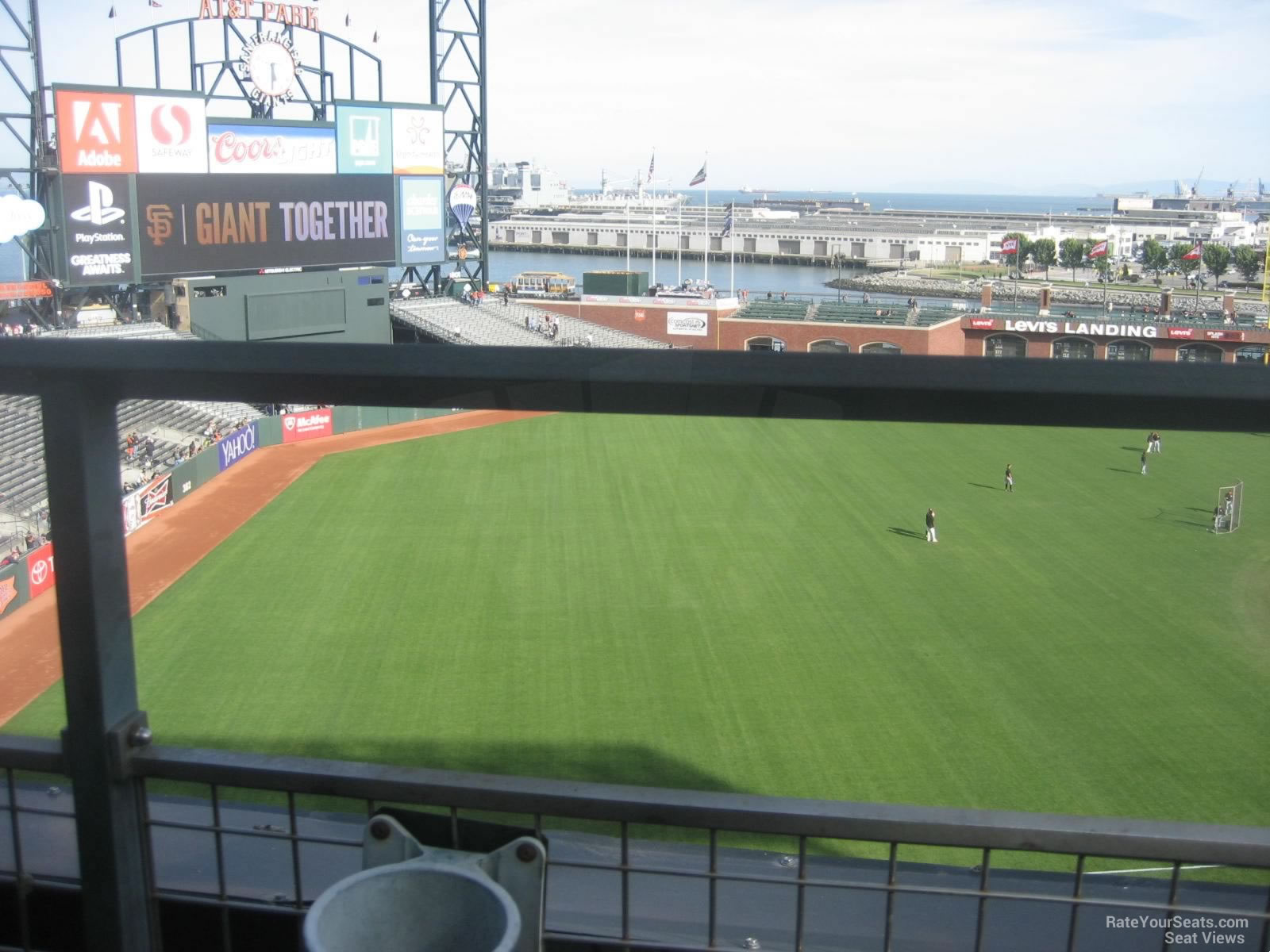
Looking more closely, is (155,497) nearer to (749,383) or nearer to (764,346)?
(764,346)

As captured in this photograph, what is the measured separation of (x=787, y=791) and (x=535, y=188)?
29.7 meters

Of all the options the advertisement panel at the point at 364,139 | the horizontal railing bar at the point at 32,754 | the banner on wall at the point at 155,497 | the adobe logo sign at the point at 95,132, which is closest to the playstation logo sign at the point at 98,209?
the adobe logo sign at the point at 95,132

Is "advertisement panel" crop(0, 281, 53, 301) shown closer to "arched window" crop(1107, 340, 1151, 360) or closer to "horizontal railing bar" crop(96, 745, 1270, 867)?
"arched window" crop(1107, 340, 1151, 360)

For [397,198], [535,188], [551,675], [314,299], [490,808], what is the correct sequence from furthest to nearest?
1. [535,188]
2. [397,198]
3. [314,299]
4. [551,675]
5. [490,808]

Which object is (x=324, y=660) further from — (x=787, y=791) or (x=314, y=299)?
(x=314, y=299)

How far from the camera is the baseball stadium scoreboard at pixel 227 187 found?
16578mm

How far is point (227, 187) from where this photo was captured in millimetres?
18109

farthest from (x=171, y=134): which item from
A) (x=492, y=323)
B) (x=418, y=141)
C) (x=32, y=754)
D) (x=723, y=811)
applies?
(x=723, y=811)

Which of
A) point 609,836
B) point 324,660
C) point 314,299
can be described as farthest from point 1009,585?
point 314,299

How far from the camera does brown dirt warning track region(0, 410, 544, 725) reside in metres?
1.57

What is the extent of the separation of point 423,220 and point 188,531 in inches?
635

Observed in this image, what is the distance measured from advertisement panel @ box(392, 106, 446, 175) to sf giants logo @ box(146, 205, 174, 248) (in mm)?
4765

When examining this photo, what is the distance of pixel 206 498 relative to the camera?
810cm

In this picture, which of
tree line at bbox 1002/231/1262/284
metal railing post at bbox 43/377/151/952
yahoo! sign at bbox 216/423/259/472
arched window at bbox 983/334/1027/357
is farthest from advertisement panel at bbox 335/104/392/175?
metal railing post at bbox 43/377/151/952
